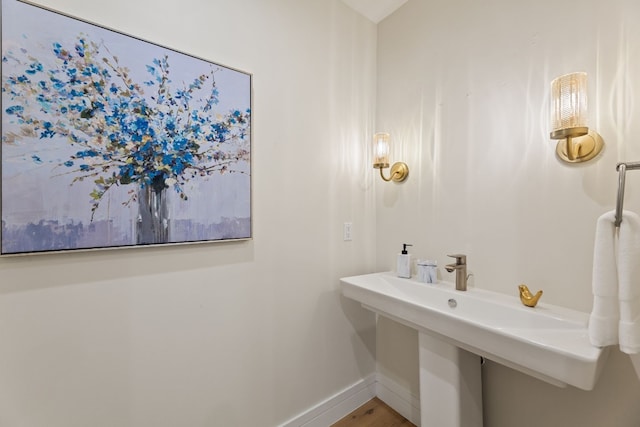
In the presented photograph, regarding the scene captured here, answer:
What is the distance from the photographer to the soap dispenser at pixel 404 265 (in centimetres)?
171

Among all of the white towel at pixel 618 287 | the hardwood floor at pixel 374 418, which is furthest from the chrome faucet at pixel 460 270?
the hardwood floor at pixel 374 418

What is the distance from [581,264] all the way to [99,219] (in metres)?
1.81

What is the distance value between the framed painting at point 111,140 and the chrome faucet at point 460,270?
103cm

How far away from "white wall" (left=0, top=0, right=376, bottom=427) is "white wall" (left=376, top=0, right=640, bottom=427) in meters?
0.32

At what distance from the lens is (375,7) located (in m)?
1.87

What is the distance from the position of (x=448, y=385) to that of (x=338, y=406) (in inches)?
30.0

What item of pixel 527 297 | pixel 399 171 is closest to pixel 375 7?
pixel 399 171

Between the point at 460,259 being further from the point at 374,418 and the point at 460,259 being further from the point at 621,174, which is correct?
the point at 374,418

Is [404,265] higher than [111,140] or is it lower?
lower

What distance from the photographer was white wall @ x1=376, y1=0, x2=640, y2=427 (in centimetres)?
108

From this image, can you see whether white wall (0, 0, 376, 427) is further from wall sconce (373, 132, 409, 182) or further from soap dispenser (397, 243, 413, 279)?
soap dispenser (397, 243, 413, 279)

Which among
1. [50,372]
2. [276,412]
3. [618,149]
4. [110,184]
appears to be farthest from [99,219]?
[618,149]

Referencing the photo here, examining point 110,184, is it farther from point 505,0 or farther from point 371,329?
point 505,0

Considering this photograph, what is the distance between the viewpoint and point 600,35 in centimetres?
110
